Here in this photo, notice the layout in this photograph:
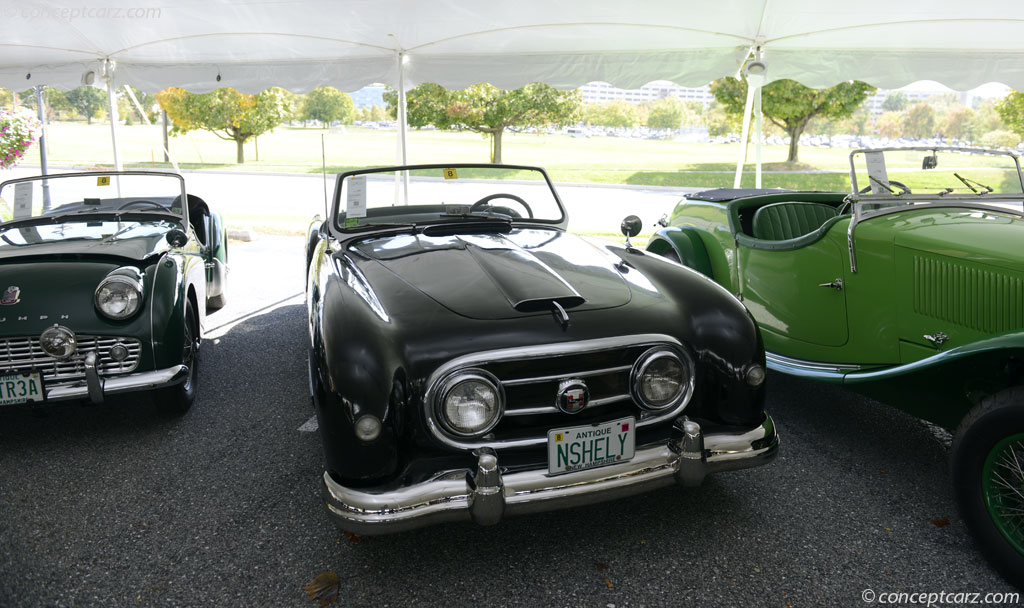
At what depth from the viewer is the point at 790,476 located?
10.4 feet

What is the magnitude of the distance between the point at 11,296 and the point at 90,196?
1.77 metres

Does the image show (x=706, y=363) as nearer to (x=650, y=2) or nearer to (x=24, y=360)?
(x=24, y=360)

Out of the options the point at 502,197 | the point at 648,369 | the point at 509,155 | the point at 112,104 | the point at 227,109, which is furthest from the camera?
the point at 509,155

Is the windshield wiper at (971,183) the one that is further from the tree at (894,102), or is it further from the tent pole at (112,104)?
the tree at (894,102)

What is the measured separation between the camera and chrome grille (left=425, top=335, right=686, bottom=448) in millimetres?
2281

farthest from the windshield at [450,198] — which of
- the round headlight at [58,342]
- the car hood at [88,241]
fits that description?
the round headlight at [58,342]

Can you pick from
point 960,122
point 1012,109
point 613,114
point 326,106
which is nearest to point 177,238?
point 1012,109

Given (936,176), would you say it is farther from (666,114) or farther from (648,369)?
(666,114)

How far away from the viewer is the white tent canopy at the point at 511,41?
6698 millimetres

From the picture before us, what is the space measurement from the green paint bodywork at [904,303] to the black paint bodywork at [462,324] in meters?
0.82

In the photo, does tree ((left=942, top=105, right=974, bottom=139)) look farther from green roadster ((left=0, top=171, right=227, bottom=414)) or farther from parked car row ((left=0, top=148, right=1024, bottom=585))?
green roadster ((left=0, top=171, right=227, bottom=414))

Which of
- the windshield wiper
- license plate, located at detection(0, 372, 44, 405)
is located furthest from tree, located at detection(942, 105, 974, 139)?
license plate, located at detection(0, 372, 44, 405)

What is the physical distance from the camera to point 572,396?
2348 millimetres

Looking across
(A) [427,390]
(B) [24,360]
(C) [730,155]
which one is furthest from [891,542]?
(C) [730,155]
